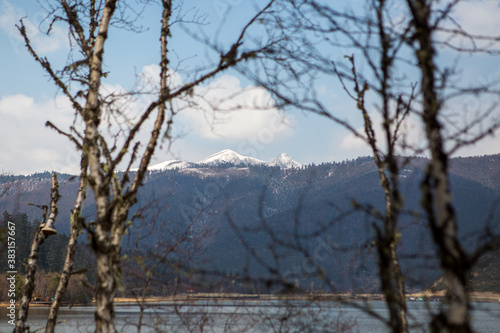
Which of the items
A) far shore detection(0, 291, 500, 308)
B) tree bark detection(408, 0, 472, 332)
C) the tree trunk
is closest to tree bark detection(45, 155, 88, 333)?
far shore detection(0, 291, 500, 308)

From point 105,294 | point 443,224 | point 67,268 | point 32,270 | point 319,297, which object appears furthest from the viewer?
point 32,270

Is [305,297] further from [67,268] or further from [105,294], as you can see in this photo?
[67,268]

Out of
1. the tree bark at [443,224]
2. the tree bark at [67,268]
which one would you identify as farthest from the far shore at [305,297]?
the tree bark at [67,268]

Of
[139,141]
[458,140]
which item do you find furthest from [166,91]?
[458,140]

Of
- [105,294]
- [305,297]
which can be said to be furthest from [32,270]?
[305,297]

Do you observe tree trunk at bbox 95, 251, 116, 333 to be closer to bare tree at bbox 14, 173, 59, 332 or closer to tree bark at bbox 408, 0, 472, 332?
tree bark at bbox 408, 0, 472, 332

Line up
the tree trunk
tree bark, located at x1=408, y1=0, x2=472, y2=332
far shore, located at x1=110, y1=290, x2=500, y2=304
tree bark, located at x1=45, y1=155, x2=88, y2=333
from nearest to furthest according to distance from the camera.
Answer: tree bark, located at x1=408, y1=0, x2=472, y2=332 < far shore, located at x1=110, y1=290, x2=500, y2=304 < the tree trunk < tree bark, located at x1=45, y1=155, x2=88, y2=333

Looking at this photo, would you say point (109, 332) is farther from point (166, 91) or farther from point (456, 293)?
point (456, 293)

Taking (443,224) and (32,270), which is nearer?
(443,224)

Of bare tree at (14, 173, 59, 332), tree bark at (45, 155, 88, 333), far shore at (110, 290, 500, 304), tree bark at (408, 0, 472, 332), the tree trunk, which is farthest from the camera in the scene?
bare tree at (14, 173, 59, 332)

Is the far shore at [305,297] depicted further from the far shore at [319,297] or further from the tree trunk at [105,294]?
the tree trunk at [105,294]

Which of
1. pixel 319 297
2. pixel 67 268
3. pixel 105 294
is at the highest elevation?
pixel 67 268

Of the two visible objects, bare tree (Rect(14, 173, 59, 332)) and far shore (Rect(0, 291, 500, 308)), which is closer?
far shore (Rect(0, 291, 500, 308))

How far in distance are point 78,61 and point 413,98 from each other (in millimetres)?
4753
